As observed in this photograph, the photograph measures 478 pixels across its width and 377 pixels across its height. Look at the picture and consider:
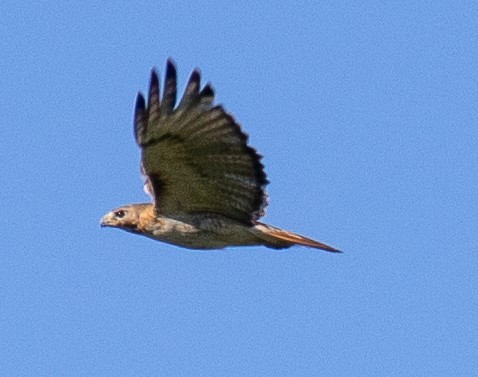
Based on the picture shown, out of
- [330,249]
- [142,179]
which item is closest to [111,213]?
[142,179]

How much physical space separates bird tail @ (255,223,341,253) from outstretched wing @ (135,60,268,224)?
0.14 metres

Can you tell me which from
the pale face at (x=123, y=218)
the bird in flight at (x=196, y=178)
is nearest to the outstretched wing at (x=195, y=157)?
the bird in flight at (x=196, y=178)

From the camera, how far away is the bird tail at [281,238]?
36.9ft

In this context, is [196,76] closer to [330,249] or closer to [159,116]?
[159,116]

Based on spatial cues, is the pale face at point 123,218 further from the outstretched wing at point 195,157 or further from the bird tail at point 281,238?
the bird tail at point 281,238

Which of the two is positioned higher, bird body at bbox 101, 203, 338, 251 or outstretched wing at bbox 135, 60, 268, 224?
outstretched wing at bbox 135, 60, 268, 224

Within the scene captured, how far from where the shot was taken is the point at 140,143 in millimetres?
10508

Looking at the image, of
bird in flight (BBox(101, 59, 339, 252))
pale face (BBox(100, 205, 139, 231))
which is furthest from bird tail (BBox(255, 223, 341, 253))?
pale face (BBox(100, 205, 139, 231))

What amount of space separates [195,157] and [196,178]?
0.93 feet

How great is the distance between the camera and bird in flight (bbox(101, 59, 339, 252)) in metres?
10.4

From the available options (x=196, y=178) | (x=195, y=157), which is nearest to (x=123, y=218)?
(x=196, y=178)

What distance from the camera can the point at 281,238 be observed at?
36.9ft

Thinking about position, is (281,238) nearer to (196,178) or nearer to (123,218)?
(196,178)

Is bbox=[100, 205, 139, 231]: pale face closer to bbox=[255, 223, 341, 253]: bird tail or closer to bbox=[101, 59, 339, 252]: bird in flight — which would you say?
bbox=[101, 59, 339, 252]: bird in flight
